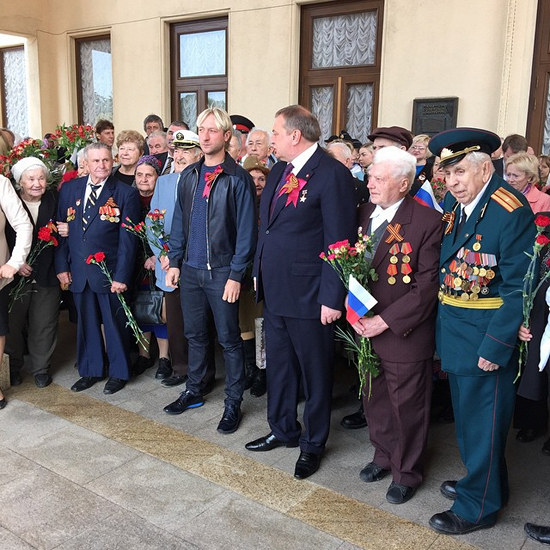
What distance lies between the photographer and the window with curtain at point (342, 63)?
330 inches

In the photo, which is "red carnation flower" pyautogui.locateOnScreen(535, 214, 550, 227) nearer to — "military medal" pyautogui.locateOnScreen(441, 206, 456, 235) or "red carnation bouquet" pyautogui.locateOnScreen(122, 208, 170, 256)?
"military medal" pyautogui.locateOnScreen(441, 206, 456, 235)

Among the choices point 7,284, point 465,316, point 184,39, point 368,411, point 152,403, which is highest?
point 184,39

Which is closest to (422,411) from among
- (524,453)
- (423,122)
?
(524,453)

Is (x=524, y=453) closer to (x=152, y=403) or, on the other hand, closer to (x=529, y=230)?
(x=529, y=230)

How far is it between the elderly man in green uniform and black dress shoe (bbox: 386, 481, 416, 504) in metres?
0.23

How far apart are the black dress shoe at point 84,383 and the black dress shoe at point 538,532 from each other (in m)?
2.96

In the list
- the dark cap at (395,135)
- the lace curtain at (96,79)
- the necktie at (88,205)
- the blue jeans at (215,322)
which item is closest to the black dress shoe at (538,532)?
the blue jeans at (215,322)

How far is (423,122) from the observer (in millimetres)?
7715

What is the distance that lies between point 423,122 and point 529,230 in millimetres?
5723

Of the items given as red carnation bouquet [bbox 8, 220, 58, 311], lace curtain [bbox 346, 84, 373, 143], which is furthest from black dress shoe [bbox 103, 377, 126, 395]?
lace curtain [bbox 346, 84, 373, 143]

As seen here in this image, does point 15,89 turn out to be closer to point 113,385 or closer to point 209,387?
point 113,385

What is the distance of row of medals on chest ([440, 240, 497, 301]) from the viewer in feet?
7.84

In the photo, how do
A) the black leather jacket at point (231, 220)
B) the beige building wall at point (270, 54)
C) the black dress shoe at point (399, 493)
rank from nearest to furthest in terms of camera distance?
1. the black dress shoe at point (399, 493)
2. the black leather jacket at point (231, 220)
3. the beige building wall at point (270, 54)

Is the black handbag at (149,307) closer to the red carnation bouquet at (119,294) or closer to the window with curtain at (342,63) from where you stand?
the red carnation bouquet at (119,294)
